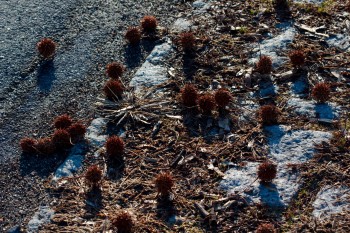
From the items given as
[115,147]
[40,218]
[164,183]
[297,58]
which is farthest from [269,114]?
[40,218]

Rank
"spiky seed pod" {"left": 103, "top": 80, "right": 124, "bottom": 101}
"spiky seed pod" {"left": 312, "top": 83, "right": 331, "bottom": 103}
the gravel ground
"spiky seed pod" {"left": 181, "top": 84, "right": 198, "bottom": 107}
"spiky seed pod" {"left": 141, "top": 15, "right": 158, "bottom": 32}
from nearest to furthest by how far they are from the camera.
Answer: the gravel ground, "spiky seed pod" {"left": 312, "top": 83, "right": 331, "bottom": 103}, "spiky seed pod" {"left": 181, "top": 84, "right": 198, "bottom": 107}, "spiky seed pod" {"left": 103, "top": 80, "right": 124, "bottom": 101}, "spiky seed pod" {"left": 141, "top": 15, "right": 158, "bottom": 32}

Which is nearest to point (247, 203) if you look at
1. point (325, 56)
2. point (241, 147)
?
point (241, 147)

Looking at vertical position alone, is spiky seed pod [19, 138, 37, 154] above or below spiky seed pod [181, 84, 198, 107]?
below

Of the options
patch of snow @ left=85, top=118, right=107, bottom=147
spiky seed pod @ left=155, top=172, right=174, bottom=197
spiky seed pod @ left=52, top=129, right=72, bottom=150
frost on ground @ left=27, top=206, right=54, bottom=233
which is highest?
spiky seed pod @ left=155, top=172, right=174, bottom=197

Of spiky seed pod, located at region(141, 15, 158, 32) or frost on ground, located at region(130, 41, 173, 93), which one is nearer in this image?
frost on ground, located at region(130, 41, 173, 93)

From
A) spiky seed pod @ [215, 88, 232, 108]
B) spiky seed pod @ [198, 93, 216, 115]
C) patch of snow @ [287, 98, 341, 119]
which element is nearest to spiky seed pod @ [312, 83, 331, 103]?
patch of snow @ [287, 98, 341, 119]

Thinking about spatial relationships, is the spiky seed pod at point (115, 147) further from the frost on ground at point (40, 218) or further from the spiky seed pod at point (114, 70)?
the spiky seed pod at point (114, 70)

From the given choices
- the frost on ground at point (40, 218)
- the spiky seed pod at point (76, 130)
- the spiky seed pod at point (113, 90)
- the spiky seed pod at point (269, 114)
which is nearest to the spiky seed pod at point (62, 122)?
the spiky seed pod at point (76, 130)

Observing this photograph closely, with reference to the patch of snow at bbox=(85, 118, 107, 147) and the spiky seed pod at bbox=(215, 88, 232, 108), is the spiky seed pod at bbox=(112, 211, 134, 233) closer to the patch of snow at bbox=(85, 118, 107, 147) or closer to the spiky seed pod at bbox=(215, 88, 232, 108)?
the patch of snow at bbox=(85, 118, 107, 147)
